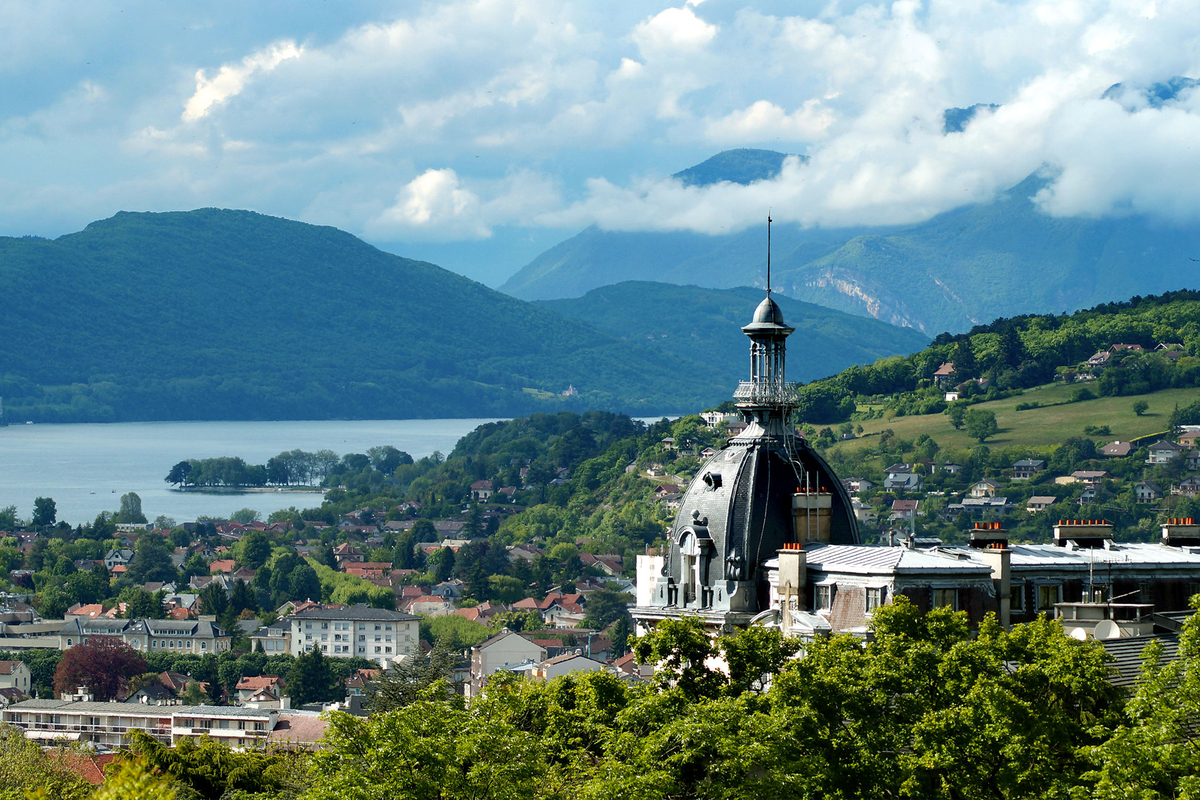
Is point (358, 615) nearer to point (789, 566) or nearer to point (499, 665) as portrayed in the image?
point (499, 665)

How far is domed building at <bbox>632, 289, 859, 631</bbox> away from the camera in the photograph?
55250 millimetres

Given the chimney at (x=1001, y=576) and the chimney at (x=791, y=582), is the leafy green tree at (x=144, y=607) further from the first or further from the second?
the chimney at (x=1001, y=576)

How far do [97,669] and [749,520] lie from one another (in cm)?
10555

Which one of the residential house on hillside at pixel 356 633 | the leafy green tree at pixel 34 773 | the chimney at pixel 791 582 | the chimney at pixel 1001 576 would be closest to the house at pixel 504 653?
the residential house on hillside at pixel 356 633

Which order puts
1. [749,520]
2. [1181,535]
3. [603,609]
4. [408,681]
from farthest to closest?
[603,609]
[408,681]
[1181,535]
[749,520]

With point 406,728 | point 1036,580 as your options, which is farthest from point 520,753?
point 1036,580

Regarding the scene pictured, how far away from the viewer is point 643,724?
37.9m

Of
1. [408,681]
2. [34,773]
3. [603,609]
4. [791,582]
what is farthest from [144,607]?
[791,582]

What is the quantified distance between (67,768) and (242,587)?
130 m

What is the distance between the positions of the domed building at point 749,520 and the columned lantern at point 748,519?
0.10ft

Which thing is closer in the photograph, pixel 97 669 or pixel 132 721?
pixel 132 721

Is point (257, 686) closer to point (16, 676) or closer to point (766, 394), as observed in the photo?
point (16, 676)

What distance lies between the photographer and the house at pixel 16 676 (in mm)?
149250

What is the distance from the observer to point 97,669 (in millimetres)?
149250
